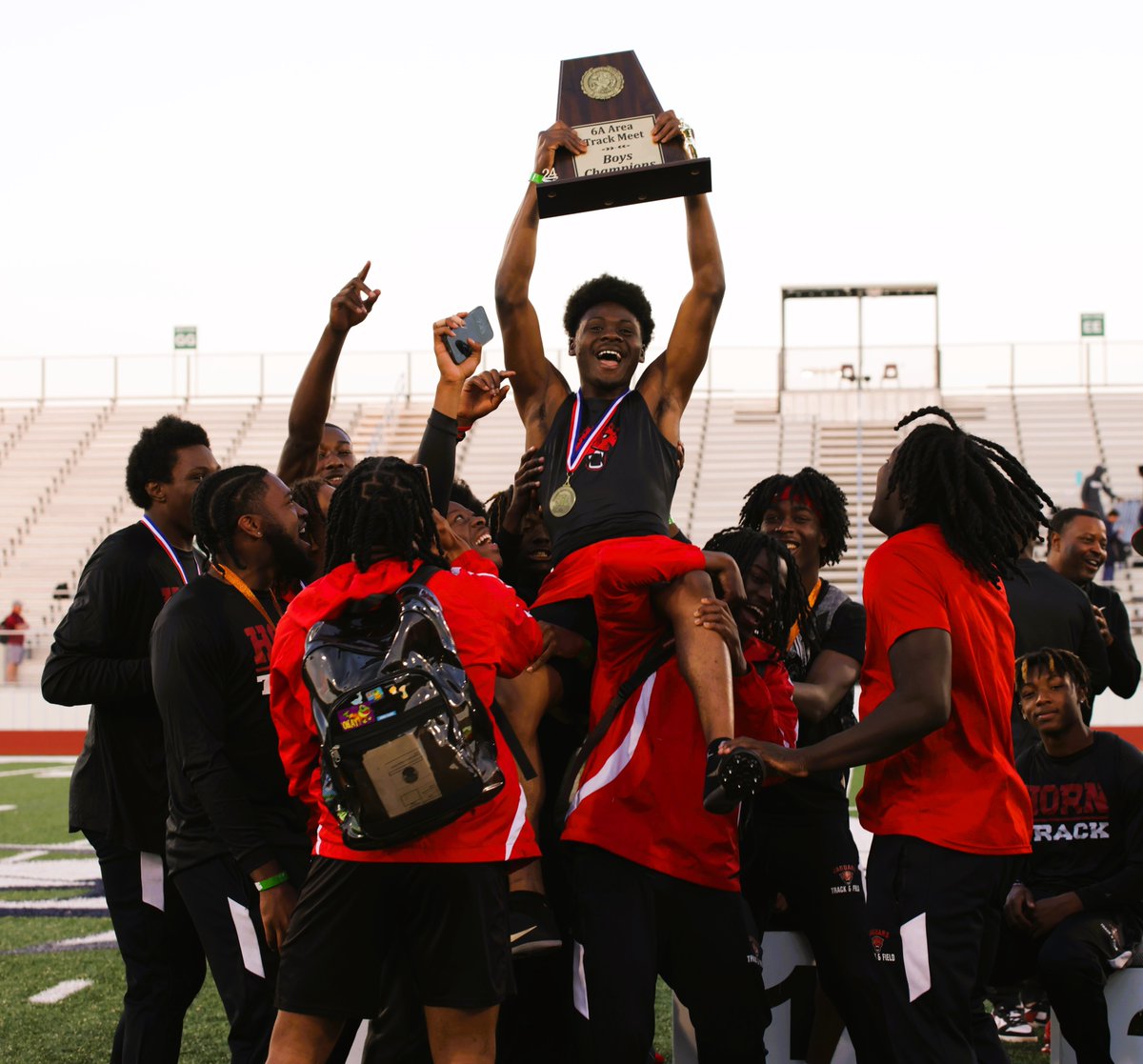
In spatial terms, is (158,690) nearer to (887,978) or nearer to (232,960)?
(232,960)

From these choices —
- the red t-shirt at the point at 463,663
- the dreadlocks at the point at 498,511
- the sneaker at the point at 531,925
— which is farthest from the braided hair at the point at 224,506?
the sneaker at the point at 531,925

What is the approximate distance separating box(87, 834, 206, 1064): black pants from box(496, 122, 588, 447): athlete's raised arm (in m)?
1.86

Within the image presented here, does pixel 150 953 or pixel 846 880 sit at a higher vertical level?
pixel 846 880

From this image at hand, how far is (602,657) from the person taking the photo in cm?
436

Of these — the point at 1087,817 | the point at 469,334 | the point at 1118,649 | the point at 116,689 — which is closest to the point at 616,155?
the point at 469,334

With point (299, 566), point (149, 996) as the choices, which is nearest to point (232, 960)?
point (149, 996)

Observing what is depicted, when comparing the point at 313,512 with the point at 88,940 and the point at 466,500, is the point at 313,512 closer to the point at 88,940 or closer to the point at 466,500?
the point at 466,500

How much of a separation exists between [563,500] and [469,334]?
61cm

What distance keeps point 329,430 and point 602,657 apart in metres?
2.37

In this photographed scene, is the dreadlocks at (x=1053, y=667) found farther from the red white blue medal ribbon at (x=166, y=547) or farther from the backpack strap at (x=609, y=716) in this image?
the red white blue medal ribbon at (x=166, y=547)

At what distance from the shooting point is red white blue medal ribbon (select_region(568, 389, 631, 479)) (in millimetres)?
4734

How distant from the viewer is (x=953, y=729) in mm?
3643

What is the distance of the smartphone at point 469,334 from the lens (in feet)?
15.2

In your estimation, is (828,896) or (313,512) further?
(313,512)
